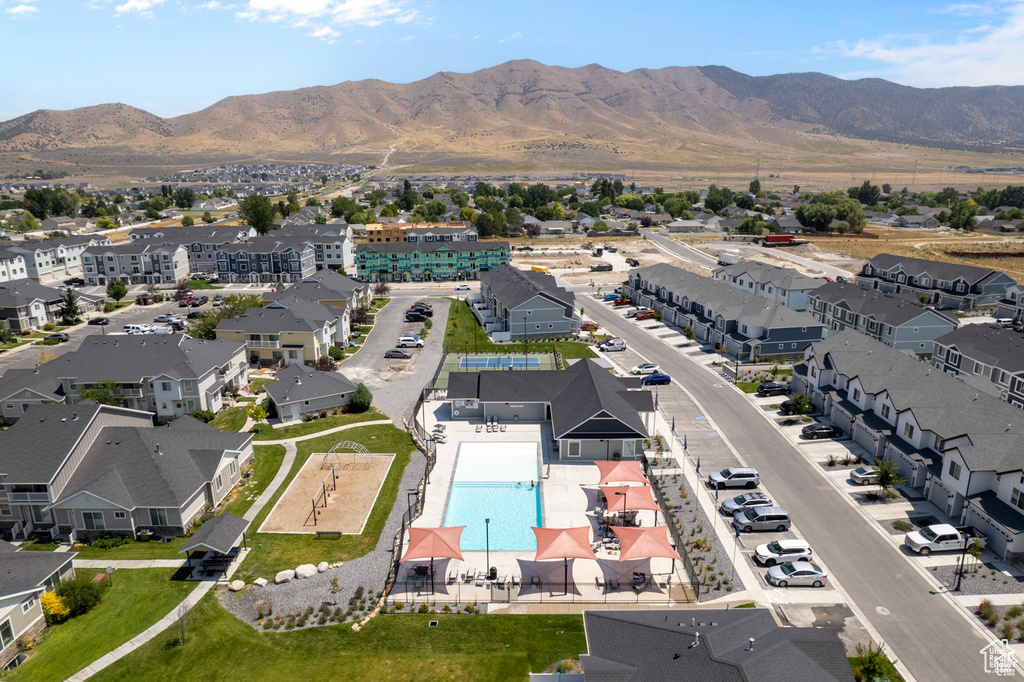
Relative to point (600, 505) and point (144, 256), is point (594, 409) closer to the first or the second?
point (600, 505)

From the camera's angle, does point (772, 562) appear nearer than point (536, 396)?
Yes

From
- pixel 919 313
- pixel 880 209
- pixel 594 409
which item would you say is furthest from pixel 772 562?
pixel 880 209

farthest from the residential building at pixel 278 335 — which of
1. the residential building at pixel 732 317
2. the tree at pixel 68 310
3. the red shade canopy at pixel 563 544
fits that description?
the residential building at pixel 732 317

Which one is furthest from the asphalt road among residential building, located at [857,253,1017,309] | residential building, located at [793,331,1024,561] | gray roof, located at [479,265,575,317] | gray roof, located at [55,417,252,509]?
residential building, located at [857,253,1017,309]

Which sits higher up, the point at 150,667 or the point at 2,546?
the point at 2,546

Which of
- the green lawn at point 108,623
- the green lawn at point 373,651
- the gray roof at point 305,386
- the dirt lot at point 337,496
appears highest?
the gray roof at point 305,386

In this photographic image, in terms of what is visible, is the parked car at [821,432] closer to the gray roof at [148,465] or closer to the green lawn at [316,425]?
the green lawn at [316,425]

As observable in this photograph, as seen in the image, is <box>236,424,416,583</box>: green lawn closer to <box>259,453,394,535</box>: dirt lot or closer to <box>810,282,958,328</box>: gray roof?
<box>259,453,394,535</box>: dirt lot
